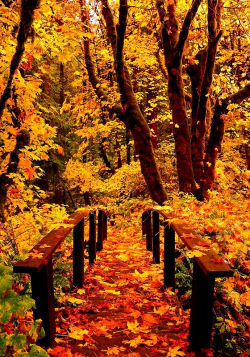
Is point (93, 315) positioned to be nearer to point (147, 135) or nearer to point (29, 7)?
point (29, 7)

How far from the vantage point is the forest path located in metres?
2.99

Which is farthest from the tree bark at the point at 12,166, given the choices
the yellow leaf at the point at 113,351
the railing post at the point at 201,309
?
the railing post at the point at 201,309

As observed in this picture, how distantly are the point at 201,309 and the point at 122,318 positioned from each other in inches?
58.1

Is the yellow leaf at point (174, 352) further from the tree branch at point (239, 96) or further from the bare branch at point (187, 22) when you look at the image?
the tree branch at point (239, 96)

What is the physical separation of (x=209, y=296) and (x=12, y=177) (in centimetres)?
454

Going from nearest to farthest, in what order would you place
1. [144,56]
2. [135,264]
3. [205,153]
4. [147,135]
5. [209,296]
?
[209,296] < [135,264] < [147,135] < [205,153] < [144,56]

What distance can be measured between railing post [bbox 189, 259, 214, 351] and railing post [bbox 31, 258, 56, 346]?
131 centimetres

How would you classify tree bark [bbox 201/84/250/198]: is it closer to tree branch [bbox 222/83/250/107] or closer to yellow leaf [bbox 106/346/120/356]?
tree branch [bbox 222/83/250/107]

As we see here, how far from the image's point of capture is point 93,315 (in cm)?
385

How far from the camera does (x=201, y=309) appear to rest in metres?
2.55

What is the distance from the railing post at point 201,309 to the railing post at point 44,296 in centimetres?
131

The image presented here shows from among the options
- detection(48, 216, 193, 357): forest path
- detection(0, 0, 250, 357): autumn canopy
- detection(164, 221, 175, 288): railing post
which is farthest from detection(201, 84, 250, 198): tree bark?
detection(164, 221, 175, 288): railing post

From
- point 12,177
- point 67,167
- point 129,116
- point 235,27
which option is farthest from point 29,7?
point 67,167

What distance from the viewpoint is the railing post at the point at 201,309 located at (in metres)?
2.50
